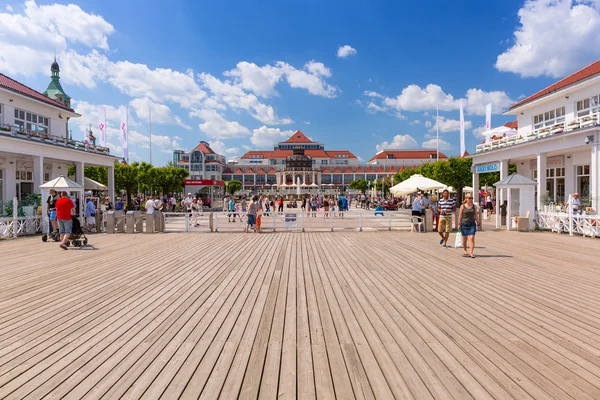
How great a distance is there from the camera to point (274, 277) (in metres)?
7.10

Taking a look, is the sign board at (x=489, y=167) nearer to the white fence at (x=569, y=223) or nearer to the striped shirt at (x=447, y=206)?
the white fence at (x=569, y=223)

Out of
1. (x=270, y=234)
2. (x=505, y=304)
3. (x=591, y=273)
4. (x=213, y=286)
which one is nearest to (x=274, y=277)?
(x=213, y=286)

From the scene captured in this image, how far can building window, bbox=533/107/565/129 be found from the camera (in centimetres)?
1952

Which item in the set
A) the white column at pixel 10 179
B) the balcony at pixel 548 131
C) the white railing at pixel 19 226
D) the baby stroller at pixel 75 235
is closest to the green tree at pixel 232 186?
the white column at pixel 10 179

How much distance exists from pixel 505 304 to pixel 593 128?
12719 mm

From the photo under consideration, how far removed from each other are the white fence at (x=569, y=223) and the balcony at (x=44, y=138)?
22967 mm

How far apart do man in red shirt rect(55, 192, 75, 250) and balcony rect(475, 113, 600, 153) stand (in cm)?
1847

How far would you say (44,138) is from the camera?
18188 millimetres

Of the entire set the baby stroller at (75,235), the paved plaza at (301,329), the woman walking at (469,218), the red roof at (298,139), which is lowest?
the paved plaza at (301,329)

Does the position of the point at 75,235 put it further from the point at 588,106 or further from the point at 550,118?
the point at 550,118

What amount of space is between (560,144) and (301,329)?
55.2 ft

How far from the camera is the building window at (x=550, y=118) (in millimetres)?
19516

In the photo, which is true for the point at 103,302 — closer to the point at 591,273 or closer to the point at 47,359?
the point at 47,359

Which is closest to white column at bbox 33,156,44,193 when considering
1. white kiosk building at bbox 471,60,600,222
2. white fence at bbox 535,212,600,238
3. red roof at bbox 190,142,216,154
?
white kiosk building at bbox 471,60,600,222
